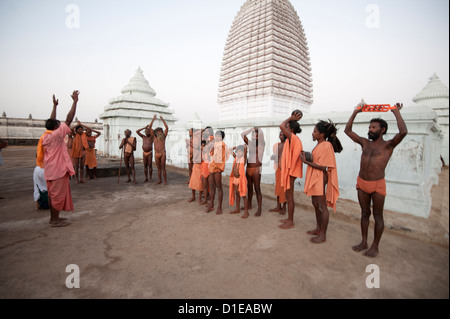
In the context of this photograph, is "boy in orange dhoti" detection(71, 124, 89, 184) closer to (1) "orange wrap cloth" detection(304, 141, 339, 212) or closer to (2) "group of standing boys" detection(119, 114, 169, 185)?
(2) "group of standing boys" detection(119, 114, 169, 185)

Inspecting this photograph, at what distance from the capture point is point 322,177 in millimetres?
3033

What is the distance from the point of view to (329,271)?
7.55ft

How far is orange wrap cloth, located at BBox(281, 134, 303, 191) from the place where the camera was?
333cm

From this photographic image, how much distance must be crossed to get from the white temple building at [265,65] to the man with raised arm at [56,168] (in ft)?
47.6

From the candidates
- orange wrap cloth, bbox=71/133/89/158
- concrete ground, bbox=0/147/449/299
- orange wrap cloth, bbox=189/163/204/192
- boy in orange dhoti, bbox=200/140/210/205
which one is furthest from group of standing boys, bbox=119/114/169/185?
concrete ground, bbox=0/147/449/299

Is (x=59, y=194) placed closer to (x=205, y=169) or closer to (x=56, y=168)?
(x=56, y=168)

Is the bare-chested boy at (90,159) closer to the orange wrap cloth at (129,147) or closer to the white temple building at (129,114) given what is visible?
the orange wrap cloth at (129,147)

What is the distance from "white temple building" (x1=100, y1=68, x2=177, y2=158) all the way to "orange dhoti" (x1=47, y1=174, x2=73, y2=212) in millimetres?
10846

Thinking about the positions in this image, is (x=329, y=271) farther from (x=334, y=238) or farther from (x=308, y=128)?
(x=308, y=128)

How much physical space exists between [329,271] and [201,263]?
1.41 metres

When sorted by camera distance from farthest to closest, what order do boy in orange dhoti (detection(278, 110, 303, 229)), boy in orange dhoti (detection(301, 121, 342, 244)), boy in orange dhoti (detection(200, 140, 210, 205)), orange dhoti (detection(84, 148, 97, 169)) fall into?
orange dhoti (detection(84, 148, 97, 169)) → boy in orange dhoti (detection(200, 140, 210, 205)) → boy in orange dhoti (detection(278, 110, 303, 229)) → boy in orange dhoti (detection(301, 121, 342, 244))

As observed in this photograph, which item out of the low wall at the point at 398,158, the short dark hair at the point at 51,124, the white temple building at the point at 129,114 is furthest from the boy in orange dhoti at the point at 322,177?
the white temple building at the point at 129,114

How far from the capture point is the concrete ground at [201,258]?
1987mm
